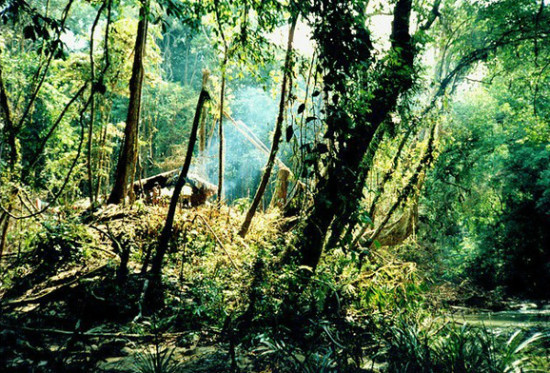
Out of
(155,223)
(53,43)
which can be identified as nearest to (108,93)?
(155,223)

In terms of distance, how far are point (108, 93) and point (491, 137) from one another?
13.7 meters

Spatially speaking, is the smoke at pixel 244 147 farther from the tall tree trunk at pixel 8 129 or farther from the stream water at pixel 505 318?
the tall tree trunk at pixel 8 129

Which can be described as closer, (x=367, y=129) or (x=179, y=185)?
(x=179, y=185)

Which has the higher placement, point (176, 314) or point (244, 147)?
point (244, 147)

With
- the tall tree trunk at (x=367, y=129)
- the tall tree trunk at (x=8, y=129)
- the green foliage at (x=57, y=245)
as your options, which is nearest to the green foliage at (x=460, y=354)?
the tall tree trunk at (x=367, y=129)

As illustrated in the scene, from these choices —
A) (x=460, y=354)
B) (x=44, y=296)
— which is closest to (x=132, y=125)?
(x=44, y=296)

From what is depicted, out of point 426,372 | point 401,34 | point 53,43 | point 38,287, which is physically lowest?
point 38,287

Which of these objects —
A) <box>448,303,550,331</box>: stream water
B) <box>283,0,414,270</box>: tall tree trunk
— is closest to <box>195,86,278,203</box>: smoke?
<box>448,303,550,331</box>: stream water

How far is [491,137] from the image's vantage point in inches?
549

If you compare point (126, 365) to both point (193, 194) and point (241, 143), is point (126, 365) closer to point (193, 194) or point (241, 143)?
point (193, 194)

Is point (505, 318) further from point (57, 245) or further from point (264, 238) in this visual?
point (57, 245)

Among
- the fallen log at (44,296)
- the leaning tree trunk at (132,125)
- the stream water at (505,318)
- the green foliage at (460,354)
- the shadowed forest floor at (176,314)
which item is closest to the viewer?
the green foliage at (460,354)

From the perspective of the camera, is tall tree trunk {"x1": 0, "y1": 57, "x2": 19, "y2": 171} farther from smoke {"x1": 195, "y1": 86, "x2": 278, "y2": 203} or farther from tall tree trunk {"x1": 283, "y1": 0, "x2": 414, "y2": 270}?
smoke {"x1": 195, "y1": 86, "x2": 278, "y2": 203}

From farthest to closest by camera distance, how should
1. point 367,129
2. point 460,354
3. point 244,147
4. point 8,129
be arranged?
point 244,147 → point 8,129 → point 367,129 → point 460,354
